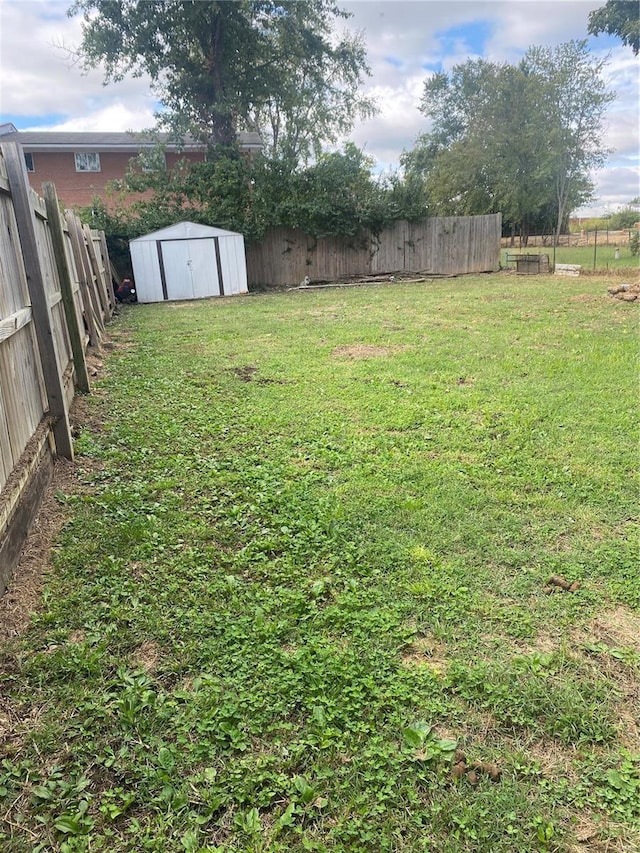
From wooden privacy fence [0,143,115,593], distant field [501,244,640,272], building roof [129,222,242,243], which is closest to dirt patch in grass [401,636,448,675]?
wooden privacy fence [0,143,115,593]

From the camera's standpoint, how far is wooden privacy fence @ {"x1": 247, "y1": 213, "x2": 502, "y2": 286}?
18.9 m

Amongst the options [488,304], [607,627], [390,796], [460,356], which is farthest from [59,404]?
[488,304]

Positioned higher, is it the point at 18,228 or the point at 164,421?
the point at 18,228

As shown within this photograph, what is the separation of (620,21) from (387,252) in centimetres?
1277

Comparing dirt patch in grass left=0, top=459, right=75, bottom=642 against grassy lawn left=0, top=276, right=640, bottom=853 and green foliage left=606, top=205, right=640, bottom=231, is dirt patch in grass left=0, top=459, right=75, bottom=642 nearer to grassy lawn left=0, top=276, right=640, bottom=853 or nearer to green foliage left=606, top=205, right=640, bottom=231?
grassy lawn left=0, top=276, right=640, bottom=853

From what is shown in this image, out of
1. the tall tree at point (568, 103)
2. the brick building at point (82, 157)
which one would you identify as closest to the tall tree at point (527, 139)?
the tall tree at point (568, 103)

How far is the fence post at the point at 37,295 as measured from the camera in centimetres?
318

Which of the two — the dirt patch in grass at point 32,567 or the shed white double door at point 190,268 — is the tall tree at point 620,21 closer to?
the shed white double door at point 190,268

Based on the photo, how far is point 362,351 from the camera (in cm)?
720

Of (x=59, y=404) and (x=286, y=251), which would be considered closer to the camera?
(x=59, y=404)

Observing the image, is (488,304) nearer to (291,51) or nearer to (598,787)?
(598,787)

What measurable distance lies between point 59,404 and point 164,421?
1.13 metres

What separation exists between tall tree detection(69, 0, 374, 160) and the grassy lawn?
62.0 ft

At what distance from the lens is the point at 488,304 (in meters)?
10.9
